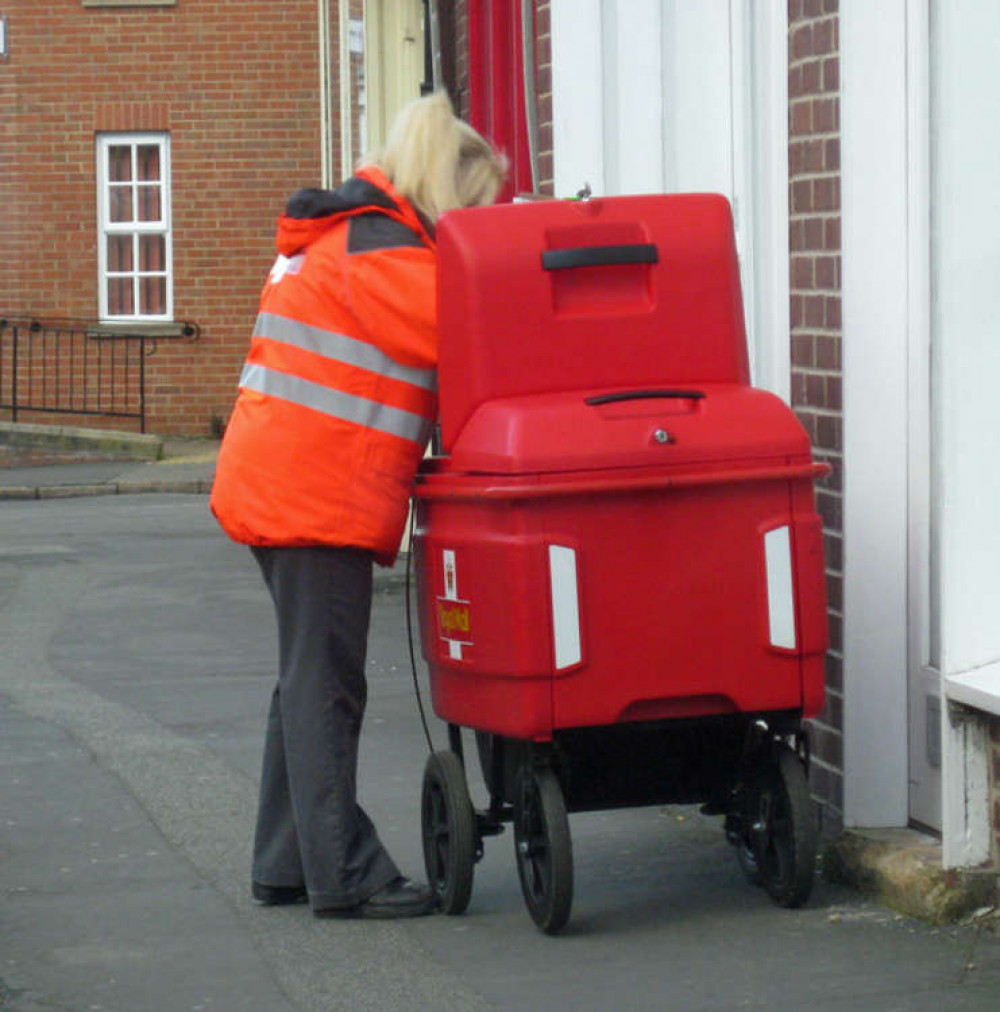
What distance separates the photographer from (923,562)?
552 cm

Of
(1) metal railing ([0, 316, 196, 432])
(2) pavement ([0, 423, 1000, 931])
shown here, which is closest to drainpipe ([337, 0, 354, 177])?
(2) pavement ([0, 423, 1000, 931])

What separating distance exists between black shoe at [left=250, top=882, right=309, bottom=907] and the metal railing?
18.1m

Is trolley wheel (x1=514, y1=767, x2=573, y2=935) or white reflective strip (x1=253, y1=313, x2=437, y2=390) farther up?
white reflective strip (x1=253, y1=313, x2=437, y2=390)

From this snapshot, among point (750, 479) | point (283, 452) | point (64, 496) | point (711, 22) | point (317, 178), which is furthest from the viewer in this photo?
point (317, 178)

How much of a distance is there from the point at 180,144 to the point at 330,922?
1864cm

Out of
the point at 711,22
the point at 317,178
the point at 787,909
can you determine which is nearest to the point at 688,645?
the point at 787,909

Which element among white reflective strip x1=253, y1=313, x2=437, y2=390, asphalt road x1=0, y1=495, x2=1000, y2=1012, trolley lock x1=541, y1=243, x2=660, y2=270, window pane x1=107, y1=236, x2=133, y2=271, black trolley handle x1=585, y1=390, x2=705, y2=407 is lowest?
asphalt road x1=0, y1=495, x2=1000, y2=1012

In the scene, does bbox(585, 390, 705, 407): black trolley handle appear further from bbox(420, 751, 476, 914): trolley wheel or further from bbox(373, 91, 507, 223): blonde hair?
bbox(420, 751, 476, 914): trolley wheel

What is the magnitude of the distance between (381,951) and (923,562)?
155 centimetres

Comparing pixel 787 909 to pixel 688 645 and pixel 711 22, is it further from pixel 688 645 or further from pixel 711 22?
pixel 711 22

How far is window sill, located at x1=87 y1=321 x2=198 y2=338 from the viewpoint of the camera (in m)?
23.3

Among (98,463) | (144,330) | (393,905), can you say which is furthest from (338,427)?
(144,330)

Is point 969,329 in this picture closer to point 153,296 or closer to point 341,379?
point 341,379

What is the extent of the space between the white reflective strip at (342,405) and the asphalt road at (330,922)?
44.1 inches
